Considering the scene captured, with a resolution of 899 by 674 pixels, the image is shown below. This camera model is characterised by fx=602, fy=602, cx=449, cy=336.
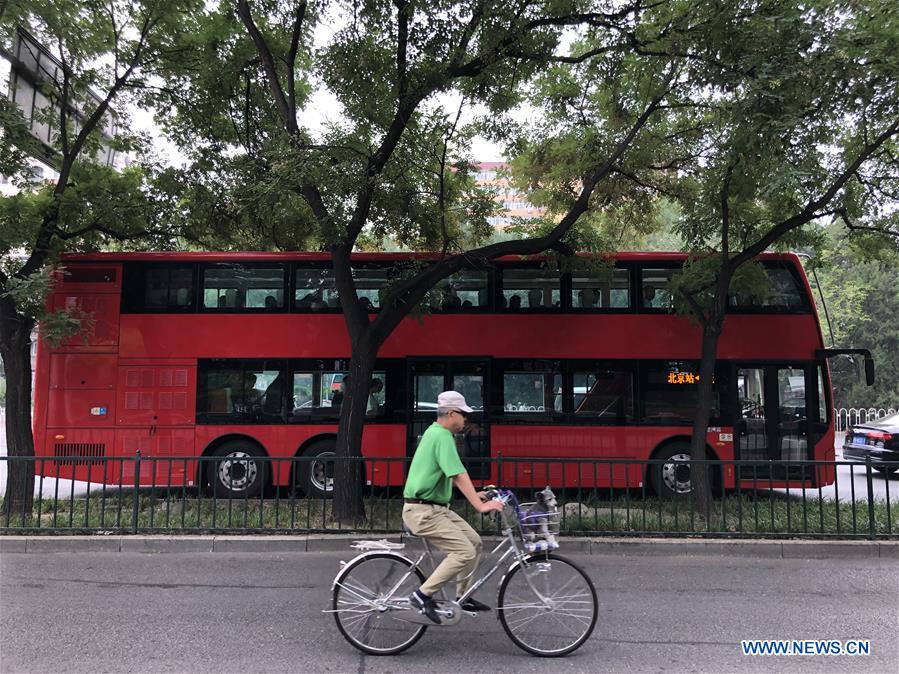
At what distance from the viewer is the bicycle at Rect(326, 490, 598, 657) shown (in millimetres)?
4148

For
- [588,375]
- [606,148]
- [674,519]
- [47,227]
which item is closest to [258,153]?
[47,227]

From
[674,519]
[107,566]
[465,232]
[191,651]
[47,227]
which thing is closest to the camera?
[191,651]

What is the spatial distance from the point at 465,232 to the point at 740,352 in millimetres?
5013

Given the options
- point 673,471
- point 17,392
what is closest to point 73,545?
point 17,392

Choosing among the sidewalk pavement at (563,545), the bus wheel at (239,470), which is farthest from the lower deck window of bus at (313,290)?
the sidewalk pavement at (563,545)

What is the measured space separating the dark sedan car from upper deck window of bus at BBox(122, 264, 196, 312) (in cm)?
1393

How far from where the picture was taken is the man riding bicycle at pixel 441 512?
160 inches

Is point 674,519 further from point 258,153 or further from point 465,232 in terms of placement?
Answer: point 258,153

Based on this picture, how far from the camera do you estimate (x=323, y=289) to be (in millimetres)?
10266

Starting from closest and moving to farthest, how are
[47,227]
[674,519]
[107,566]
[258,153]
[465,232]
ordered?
[107,566] < [674,519] < [47,227] < [258,153] < [465,232]

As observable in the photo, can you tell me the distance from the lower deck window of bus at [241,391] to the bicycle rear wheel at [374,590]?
21.0 ft

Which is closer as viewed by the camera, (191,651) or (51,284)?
(191,651)

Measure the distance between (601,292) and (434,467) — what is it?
6818mm

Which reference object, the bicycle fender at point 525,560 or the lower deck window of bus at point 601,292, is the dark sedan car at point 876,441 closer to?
the lower deck window of bus at point 601,292
